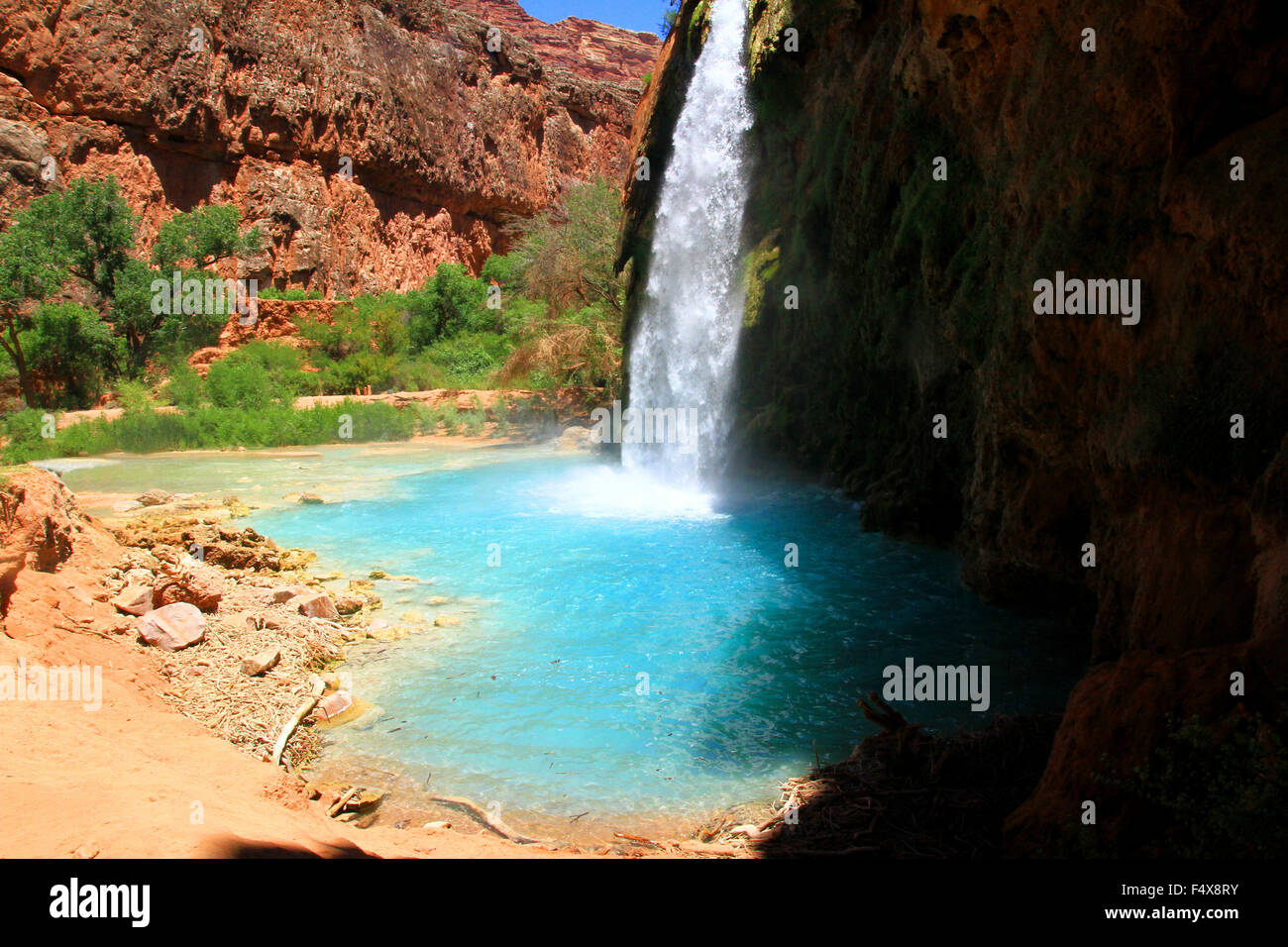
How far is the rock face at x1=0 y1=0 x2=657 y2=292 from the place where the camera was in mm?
28125

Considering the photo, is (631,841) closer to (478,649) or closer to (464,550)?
(478,649)

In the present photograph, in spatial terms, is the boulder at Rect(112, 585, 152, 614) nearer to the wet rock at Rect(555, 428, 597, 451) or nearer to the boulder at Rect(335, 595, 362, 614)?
the boulder at Rect(335, 595, 362, 614)

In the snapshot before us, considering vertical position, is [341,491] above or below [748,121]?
below

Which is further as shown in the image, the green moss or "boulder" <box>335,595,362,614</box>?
the green moss

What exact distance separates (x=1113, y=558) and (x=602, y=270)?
20.8 m

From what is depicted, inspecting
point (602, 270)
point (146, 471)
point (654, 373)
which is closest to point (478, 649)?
point (654, 373)

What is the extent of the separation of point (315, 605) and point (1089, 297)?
6.48m

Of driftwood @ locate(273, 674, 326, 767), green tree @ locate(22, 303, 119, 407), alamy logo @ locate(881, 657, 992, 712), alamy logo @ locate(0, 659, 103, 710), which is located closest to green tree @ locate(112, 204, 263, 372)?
green tree @ locate(22, 303, 119, 407)

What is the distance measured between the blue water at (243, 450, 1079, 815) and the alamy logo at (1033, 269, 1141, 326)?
8.62 ft

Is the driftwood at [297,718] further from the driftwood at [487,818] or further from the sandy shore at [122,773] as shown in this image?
the driftwood at [487,818]

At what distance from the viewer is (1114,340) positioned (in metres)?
5.76

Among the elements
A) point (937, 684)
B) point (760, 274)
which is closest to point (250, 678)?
point (937, 684)

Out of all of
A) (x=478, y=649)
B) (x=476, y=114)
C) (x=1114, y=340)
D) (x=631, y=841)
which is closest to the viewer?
(x=631, y=841)
